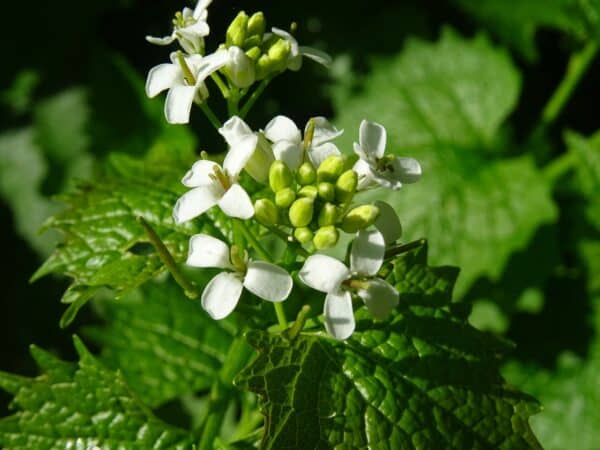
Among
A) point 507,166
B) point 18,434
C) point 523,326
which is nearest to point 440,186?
point 507,166

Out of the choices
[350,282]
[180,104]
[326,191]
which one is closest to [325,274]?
[350,282]

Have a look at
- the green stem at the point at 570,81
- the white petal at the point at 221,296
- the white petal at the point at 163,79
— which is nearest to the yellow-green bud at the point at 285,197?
the white petal at the point at 221,296

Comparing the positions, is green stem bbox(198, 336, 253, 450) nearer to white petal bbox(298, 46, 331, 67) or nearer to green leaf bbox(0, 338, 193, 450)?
green leaf bbox(0, 338, 193, 450)

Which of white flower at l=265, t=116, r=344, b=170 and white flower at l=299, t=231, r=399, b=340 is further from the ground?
white flower at l=265, t=116, r=344, b=170

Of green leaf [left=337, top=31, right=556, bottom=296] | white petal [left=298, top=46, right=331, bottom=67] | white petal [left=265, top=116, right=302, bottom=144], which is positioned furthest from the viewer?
green leaf [left=337, top=31, right=556, bottom=296]

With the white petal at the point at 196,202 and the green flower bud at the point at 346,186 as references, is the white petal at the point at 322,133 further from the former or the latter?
the white petal at the point at 196,202

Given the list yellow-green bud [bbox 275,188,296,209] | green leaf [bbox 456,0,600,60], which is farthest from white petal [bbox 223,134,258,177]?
green leaf [bbox 456,0,600,60]
